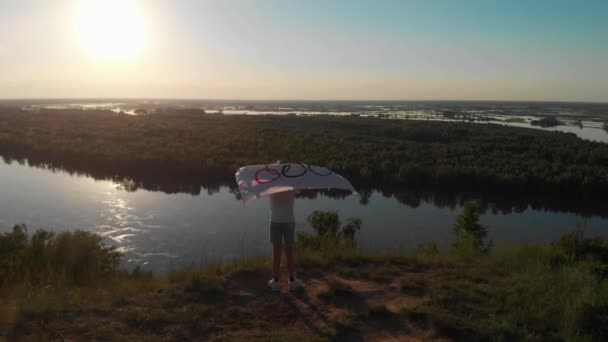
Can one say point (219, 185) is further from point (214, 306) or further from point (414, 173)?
point (214, 306)

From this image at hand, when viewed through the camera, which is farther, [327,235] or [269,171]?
[327,235]

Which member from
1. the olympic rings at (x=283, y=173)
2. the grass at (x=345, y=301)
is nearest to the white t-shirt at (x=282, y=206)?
the olympic rings at (x=283, y=173)

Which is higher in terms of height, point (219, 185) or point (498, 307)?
point (498, 307)

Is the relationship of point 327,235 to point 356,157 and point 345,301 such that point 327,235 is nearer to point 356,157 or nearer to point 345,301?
point 345,301

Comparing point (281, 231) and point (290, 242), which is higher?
point (281, 231)

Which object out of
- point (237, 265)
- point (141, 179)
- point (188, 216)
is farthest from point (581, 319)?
point (141, 179)

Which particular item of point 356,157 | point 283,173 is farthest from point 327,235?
point 356,157

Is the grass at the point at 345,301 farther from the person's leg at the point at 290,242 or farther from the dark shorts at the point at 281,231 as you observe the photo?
the dark shorts at the point at 281,231
